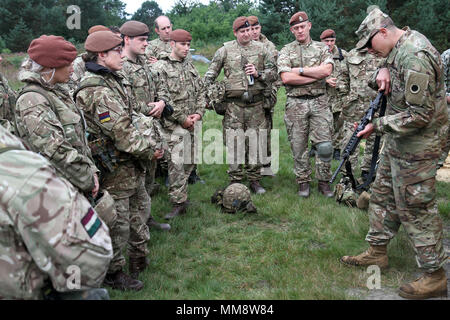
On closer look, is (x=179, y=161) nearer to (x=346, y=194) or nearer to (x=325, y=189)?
(x=325, y=189)

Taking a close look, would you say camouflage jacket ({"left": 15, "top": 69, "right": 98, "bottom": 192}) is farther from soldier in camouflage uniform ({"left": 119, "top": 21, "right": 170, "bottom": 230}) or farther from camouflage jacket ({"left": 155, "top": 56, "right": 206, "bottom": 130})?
camouflage jacket ({"left": 155, "top": 56, "right": 206, "bottom": 130})

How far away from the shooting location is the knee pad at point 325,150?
260 inches

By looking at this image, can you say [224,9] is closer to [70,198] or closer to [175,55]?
[175,55]

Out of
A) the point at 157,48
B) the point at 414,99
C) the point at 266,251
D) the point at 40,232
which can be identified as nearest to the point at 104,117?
the point at 40,232

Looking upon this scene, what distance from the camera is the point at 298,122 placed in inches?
268

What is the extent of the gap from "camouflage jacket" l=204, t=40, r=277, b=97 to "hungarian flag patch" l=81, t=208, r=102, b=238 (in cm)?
516

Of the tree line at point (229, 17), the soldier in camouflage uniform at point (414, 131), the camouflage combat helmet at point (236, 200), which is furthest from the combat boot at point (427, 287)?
the tree line at point (229, 17)

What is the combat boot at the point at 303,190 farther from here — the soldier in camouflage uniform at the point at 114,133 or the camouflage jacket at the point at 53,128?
the camouflage jacket at the point at 53,128

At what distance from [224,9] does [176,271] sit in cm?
4572

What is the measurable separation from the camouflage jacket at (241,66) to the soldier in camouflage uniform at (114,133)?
119 inches

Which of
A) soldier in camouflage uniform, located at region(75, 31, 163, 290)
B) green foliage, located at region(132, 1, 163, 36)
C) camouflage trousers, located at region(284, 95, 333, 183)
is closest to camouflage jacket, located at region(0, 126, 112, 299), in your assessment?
soldier in camouflage uniform, located at region(75, 31, 163, 290)

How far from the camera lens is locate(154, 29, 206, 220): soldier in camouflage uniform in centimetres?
616

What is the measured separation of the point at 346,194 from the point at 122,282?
355 cm

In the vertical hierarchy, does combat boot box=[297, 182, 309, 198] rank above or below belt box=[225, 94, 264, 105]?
below
